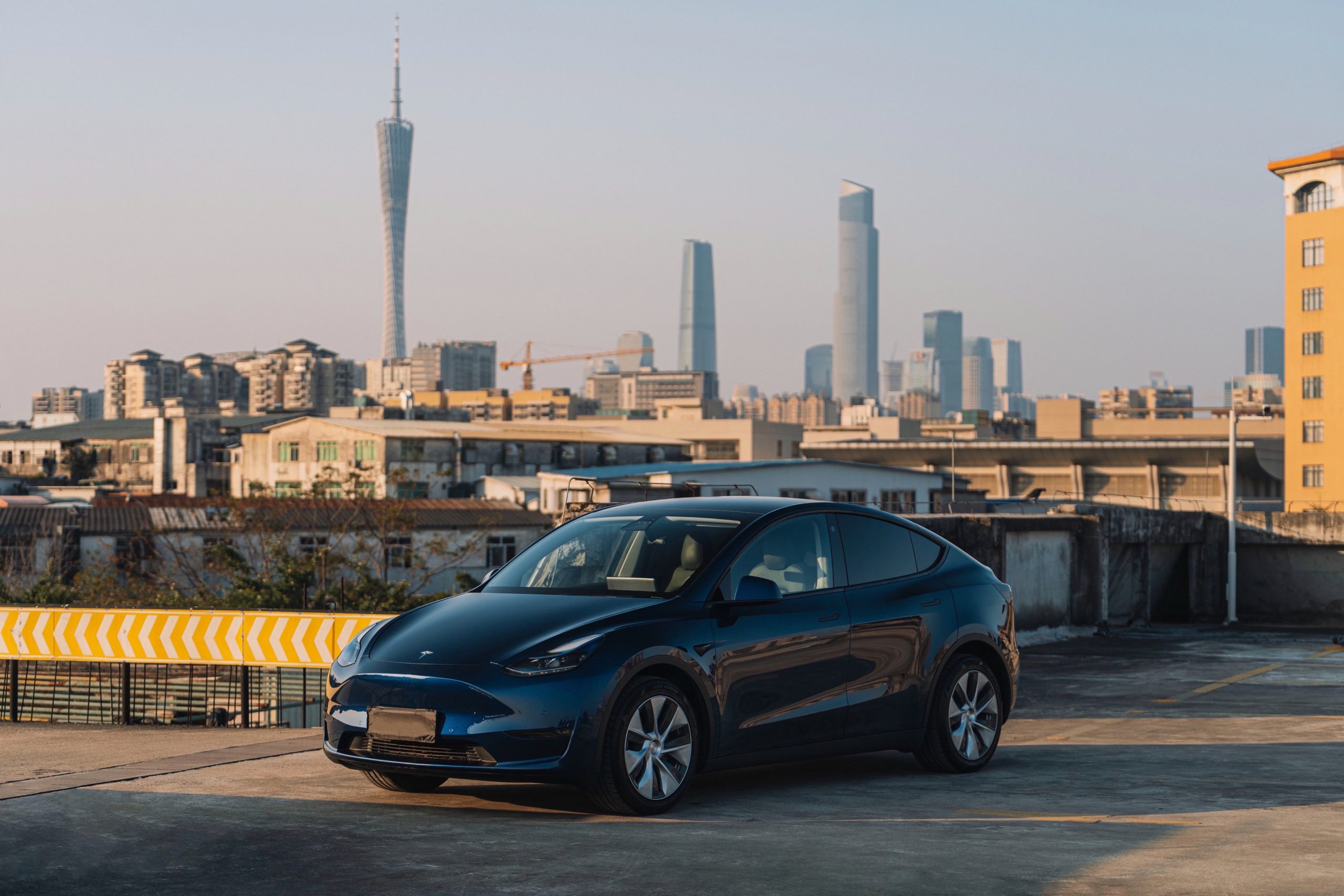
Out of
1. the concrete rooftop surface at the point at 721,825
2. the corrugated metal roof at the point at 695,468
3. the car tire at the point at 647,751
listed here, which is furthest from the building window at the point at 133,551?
the car tire at the point at 647,751

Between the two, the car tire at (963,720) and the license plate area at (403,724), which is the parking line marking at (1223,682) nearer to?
the car tire at (963,720)

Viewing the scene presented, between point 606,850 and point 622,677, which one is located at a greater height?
point 622,677

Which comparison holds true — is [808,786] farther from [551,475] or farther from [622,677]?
[551,475]

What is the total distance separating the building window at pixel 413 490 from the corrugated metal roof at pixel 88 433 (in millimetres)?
45731

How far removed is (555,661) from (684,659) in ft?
2.28

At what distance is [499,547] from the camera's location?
5578cm

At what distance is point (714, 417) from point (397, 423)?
6639 cm

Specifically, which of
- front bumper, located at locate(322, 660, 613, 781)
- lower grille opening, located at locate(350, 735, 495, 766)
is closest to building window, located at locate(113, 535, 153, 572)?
lower grille opening, located at locate(350, 735, 495, 766)

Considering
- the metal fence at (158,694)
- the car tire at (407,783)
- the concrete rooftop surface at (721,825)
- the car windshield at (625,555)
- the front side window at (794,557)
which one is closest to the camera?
the concrete rooftop surface at (721,825)

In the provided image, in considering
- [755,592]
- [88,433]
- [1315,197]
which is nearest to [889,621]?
[755,592]

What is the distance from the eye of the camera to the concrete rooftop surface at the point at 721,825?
221 inches

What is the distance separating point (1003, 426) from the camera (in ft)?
594

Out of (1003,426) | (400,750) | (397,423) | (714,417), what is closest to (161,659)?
(400,750)

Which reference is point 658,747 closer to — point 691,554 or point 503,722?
point 503,722
